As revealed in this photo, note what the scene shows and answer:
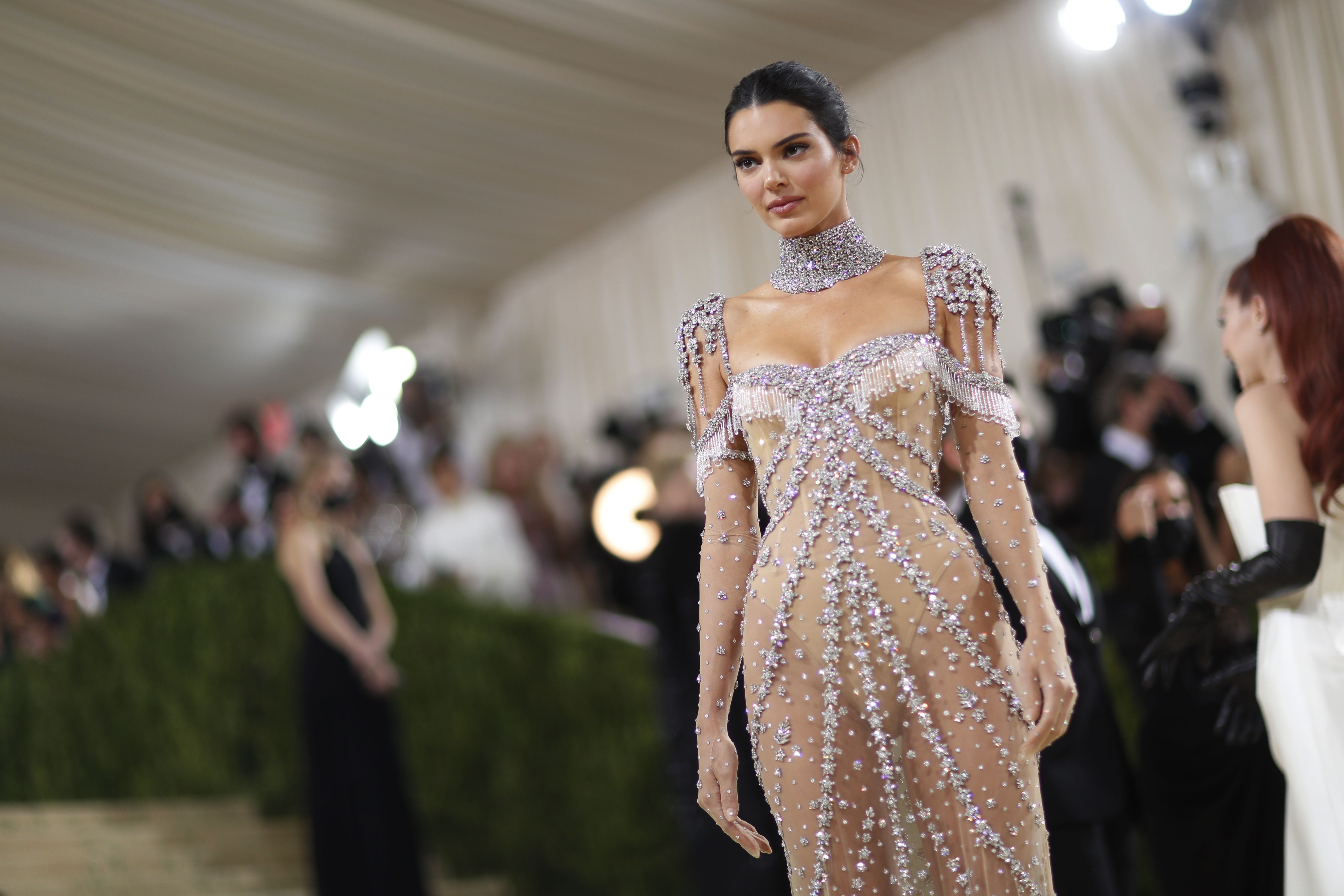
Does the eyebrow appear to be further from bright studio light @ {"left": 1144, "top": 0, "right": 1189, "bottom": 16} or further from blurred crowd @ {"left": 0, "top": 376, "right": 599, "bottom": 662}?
blurred crowd @ {"left": 0, "top": 376, "right": 599, "bottom": 662}

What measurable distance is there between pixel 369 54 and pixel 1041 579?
633 centimetres

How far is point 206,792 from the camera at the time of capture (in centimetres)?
736

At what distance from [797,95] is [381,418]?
30.4 feet

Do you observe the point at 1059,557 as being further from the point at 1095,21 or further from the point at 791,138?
the point at 1095,21

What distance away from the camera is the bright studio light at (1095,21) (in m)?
4.44

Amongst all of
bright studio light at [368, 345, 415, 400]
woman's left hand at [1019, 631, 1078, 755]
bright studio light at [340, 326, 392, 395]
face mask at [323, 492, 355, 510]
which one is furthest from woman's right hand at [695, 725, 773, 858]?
bright studio light at [340, 326, 392, 395]

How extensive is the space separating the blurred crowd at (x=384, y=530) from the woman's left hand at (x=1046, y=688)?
5131 millimetres

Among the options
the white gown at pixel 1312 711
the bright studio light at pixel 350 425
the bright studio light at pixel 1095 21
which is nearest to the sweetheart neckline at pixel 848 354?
the white gown at pixel 1312 711

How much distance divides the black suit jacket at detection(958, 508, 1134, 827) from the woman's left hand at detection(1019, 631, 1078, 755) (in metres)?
0.76

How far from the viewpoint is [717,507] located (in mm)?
2271

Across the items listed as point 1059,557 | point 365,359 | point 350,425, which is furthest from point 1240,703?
point 365,359

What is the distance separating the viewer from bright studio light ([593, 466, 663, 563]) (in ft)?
23.5

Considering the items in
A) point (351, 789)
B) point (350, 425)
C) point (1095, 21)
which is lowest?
point (351, 789)

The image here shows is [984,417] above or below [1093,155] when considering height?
below
